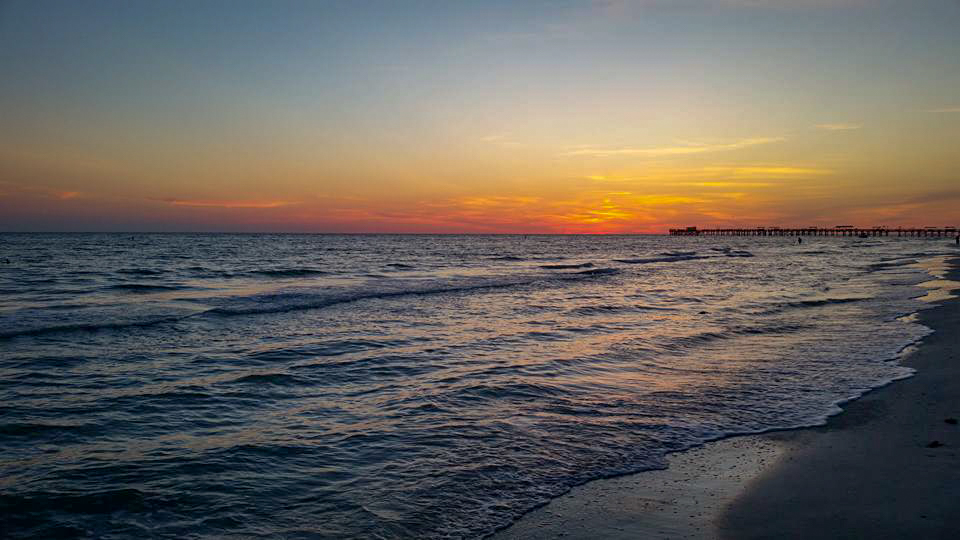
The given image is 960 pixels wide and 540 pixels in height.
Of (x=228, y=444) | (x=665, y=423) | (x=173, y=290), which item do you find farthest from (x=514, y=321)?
(x=173, y=290)

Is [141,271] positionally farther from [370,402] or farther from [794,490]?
[794,490]

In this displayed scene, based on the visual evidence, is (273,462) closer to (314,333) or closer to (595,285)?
(314,333)

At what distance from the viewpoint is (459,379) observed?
11172 mm

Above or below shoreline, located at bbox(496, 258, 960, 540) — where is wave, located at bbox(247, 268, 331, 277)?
above

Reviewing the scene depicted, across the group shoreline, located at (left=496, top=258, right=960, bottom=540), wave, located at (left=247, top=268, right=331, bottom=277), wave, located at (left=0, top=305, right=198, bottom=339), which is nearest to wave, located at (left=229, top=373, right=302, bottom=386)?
shoreline, located at (left=496, top=258, right=960, bottom=540)

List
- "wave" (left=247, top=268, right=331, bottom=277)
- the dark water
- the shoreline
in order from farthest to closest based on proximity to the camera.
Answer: "wave" (left=247, top=268, right=331, bottom=277) → the dark water → the shoreline

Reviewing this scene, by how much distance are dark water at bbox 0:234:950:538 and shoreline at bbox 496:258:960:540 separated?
17.1 inches

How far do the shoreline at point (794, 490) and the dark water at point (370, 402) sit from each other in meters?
0.43

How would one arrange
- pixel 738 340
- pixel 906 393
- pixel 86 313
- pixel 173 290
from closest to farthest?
pixel 906 393
pixel 738 340
pixel 86 313
pixel 173 290

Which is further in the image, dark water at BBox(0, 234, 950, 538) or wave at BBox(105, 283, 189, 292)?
wave at BBox(105, 283, 189, 292)

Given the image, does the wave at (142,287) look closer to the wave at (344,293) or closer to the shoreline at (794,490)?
the wave at (344,293)

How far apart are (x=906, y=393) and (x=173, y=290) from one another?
96.1ft

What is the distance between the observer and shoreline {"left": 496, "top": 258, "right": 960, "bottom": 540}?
5066mm

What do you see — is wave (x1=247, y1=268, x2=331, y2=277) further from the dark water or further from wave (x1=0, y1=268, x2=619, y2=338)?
the dark water
